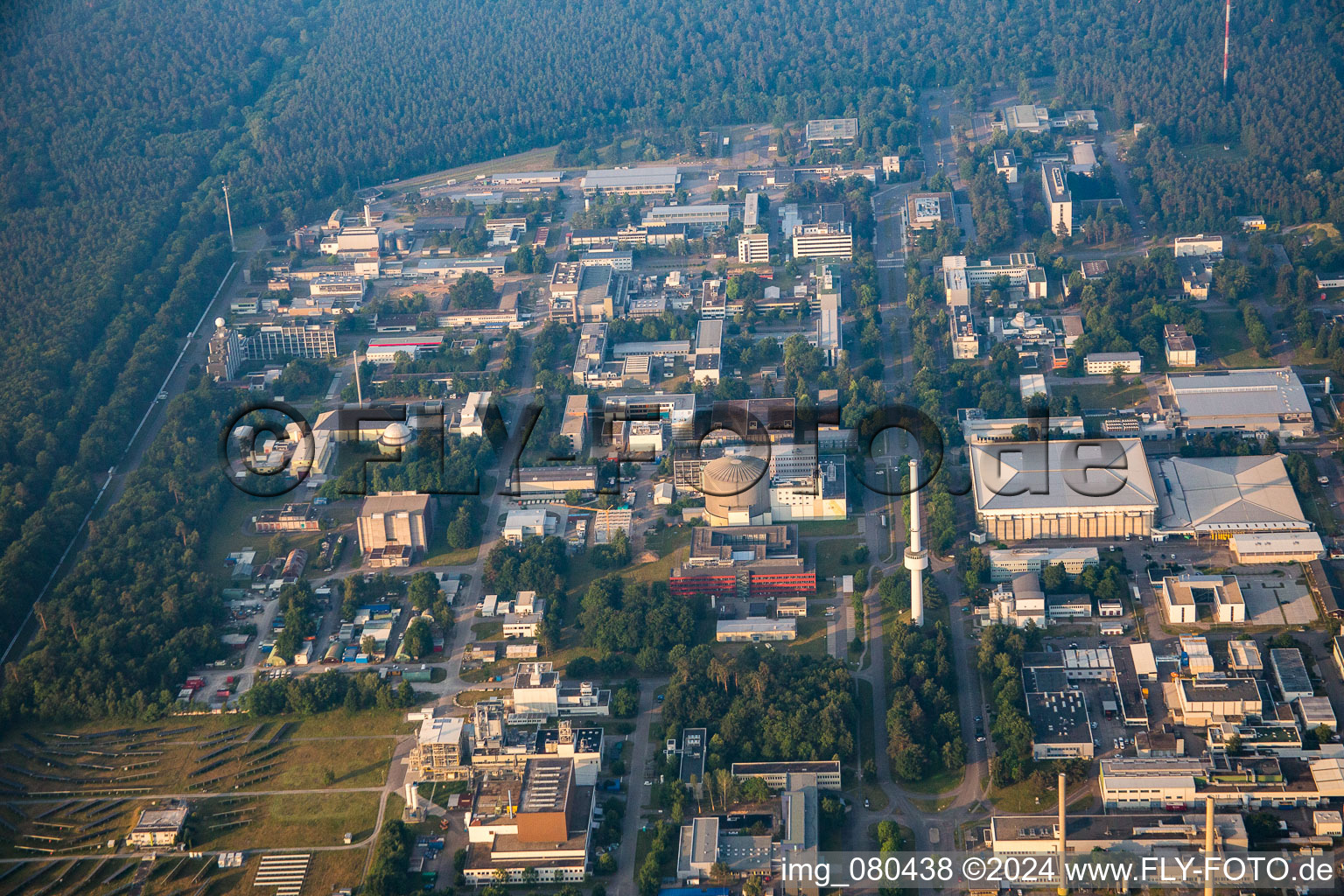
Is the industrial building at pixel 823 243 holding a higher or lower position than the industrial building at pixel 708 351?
higher

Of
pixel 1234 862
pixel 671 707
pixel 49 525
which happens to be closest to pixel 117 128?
pixel 49 525

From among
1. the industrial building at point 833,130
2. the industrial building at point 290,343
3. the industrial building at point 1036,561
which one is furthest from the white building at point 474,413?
the industrial building at point 833,130

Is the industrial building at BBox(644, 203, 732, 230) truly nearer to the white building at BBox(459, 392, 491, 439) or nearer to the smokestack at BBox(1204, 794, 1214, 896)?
the white building at BBox(459, 392, 491, 439)

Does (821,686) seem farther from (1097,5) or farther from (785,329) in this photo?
(1097,5)

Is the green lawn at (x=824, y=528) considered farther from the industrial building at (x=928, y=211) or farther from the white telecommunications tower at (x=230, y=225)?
the white telecommunications tower at (x=230, y=225)

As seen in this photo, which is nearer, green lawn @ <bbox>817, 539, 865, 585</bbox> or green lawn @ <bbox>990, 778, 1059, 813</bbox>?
green lawn @ <bbox>990, 778, 1059, 813</bbox>

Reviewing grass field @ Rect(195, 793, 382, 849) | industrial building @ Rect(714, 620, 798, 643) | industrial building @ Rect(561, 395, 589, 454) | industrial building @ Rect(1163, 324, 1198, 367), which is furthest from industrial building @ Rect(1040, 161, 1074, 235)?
grass field @ Rect(195, 793, 382, 849)

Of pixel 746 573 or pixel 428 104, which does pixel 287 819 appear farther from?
pixel 428 104
